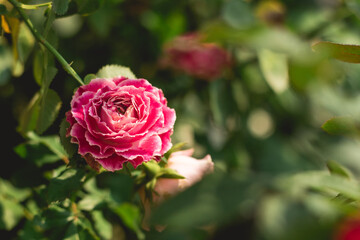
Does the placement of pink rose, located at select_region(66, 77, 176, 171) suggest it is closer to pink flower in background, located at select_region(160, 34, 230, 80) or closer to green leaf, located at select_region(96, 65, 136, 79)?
green leaf, located at select_region(96, 65, 136, 79)

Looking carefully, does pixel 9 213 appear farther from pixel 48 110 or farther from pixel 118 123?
pixel 118 123

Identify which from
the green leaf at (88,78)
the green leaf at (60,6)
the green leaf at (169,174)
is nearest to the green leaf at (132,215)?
the green leaf at (169,174)

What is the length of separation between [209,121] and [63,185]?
0.88 meters

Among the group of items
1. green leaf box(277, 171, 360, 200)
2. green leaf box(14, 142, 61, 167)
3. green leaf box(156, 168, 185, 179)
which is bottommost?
green leaf box(14, 142, 61, 167)

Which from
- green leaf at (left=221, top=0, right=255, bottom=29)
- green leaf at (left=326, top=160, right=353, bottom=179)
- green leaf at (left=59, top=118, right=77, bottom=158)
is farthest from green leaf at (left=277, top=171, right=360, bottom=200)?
green leaf at (left=221, top=0, right=255, bottom=29)

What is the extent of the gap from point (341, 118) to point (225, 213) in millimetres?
285

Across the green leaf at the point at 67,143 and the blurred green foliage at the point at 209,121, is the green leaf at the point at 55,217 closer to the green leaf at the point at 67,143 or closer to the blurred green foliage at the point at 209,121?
the blurred green foliage at the point at 209,121

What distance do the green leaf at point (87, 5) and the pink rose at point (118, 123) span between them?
6.2 inches

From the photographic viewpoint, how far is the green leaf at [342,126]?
0.51 meters

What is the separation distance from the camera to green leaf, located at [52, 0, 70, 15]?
642mm

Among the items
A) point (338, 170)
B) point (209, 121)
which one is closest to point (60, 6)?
point (338, 170)

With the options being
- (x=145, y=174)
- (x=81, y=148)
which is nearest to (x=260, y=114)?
(x=145, y=174)

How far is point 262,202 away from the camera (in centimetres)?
33

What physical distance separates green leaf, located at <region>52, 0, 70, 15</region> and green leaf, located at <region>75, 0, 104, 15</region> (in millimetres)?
64
